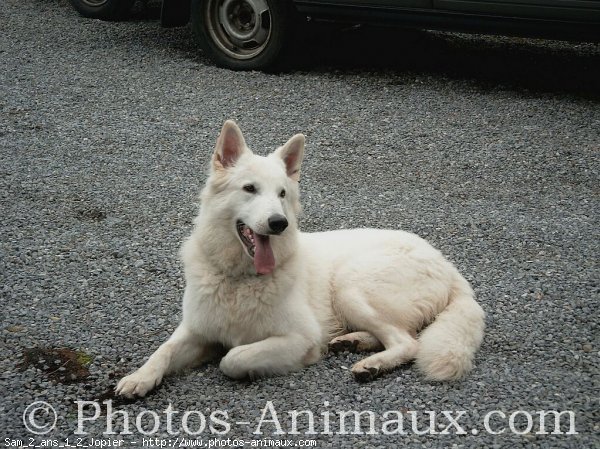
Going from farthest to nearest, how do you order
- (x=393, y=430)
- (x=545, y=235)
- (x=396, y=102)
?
(x=396, y=102) < (x=545, y=235) < (x=393, y=430)

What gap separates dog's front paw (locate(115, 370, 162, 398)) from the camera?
362 cm

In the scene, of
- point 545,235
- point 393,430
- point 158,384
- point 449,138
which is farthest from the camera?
point 449,138

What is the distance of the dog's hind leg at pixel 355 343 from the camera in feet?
13.5

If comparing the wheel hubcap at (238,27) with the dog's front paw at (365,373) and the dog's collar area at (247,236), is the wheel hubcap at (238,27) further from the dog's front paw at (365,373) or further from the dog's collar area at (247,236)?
the dog's front paw at (365,373)

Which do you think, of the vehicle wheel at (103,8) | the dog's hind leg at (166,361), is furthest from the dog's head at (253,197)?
the vehicle wheel at (103,8)

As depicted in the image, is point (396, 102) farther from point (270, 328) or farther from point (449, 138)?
point (270, 328)

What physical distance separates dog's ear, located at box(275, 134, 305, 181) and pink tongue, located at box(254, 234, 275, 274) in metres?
0.44

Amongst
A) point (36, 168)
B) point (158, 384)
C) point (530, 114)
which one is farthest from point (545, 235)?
point (36, 168)

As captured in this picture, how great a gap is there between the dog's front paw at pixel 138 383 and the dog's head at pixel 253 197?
75cm

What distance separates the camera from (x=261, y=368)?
3824 millimetres

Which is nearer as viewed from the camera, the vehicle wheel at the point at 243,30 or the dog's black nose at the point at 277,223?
the dog's black nose at the point at 277,223

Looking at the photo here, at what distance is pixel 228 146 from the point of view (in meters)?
4.05

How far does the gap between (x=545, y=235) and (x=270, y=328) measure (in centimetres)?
255

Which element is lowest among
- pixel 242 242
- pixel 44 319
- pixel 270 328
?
pixel 44 319
